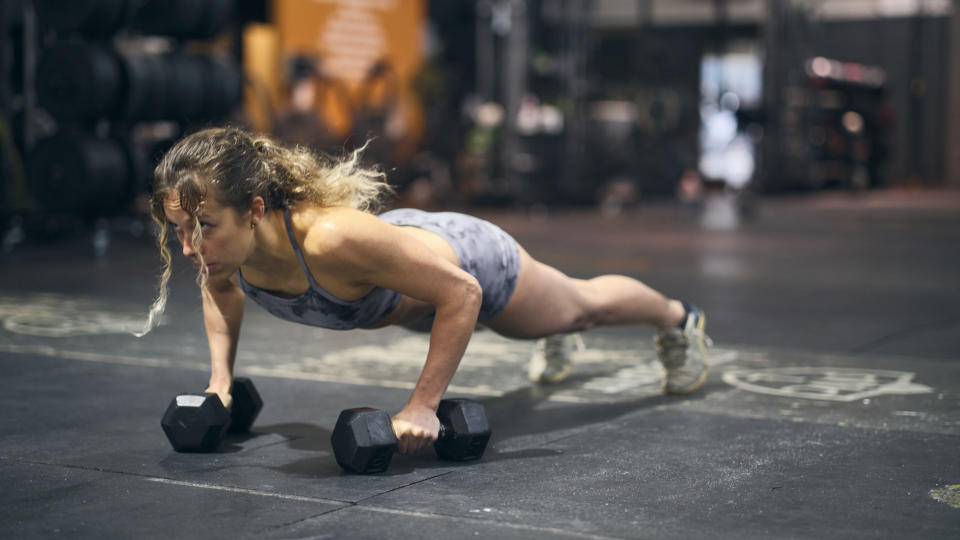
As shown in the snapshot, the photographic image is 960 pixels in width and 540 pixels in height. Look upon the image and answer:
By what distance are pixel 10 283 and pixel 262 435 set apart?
3.52 metres

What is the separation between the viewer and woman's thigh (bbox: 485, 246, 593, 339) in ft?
8.61

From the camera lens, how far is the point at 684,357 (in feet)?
9.72

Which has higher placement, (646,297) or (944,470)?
(646,297)

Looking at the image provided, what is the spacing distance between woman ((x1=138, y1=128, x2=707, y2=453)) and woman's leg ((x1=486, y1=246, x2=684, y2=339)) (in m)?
0.01

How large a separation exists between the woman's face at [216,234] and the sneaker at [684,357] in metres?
1.25

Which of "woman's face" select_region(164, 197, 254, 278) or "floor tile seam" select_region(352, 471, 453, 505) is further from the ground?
"woman's face" select_region(164, 197, 254, 278)

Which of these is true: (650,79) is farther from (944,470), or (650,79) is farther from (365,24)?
(944,470)

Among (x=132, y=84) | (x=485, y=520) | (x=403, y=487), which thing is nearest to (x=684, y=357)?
(x=403, y=487)

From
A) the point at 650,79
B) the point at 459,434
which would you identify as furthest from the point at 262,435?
the point at 650,79

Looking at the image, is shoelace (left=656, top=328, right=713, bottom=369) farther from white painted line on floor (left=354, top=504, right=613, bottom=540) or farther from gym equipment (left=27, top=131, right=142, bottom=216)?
gym equipment (left=27, top=131, right=142, bottom=216)

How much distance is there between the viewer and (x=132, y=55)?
7004 mm

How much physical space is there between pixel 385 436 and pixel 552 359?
3.62 ft

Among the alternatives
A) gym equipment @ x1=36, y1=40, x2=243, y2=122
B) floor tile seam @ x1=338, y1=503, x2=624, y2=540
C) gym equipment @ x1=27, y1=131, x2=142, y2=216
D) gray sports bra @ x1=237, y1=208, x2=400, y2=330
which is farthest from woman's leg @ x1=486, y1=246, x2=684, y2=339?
gym equipment @ x1=27, y1=131, x2=142, y2=216

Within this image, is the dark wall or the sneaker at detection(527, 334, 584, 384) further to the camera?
the dark wall
